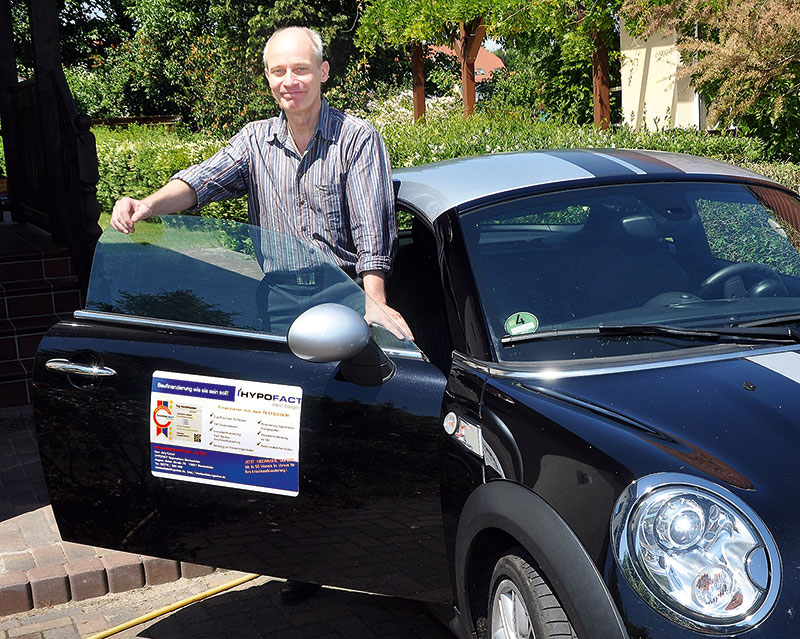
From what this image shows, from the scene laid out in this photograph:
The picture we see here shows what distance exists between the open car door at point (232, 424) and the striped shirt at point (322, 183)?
433mm

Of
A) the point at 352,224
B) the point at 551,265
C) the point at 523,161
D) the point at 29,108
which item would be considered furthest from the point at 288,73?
the point at 29,108

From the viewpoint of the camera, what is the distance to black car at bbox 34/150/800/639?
7.02ft

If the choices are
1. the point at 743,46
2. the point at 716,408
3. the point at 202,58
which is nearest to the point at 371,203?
the point at 716,408

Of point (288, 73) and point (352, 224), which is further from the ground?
point (288, 73)

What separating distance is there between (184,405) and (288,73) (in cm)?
134

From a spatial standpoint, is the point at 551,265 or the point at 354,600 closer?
the point at 551,265

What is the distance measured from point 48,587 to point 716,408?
2.97m

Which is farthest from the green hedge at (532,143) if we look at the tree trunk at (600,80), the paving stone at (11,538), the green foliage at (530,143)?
the tree trunk at (600,80)

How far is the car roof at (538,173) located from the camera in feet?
10.9

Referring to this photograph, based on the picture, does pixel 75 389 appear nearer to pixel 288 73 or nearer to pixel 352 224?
pixel 352 224

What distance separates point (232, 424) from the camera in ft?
9.79

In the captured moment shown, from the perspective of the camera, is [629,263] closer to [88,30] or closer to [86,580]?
[86,580]

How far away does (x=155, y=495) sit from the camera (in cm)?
312

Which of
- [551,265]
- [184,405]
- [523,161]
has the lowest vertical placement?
[184,405]
